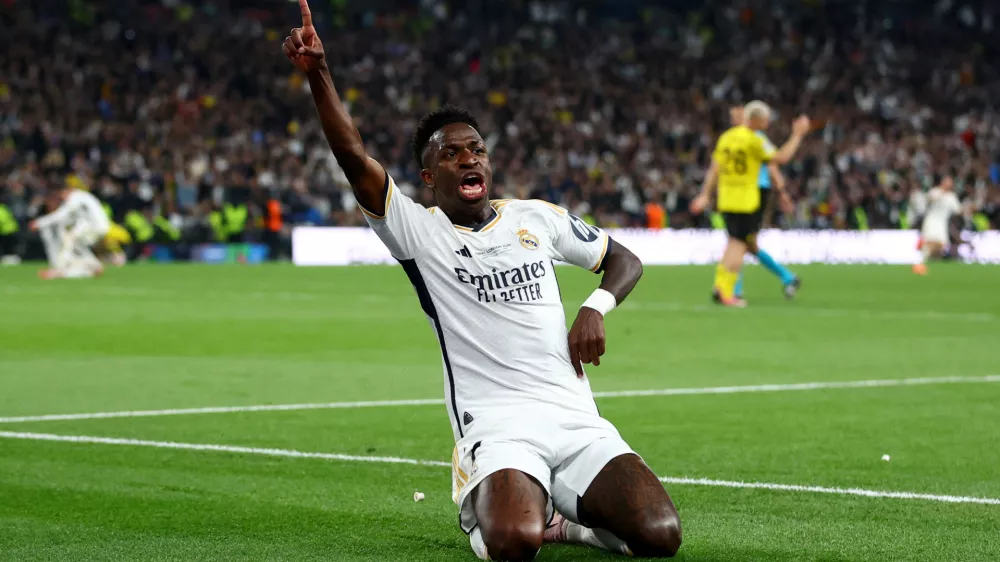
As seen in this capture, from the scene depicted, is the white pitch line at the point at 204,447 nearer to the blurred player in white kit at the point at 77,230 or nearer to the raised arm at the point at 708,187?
the raised arm at the point at 708,187

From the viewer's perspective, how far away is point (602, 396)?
1062 centimetres

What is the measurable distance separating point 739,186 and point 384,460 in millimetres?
12923

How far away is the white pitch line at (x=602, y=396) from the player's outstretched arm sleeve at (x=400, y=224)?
14.1ft

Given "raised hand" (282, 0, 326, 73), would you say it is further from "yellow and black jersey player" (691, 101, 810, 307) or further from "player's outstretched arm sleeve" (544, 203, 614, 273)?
"yellow and black jersey player" (691, 101, 810, 307)

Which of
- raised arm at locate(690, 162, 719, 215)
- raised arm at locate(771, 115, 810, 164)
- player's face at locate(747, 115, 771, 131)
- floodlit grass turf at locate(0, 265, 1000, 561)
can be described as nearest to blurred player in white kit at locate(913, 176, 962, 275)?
floodlit grass turf at locate(0, 265, 1000, 561)

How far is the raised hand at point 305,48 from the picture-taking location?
535 cm

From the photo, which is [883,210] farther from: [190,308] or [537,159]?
[190,308]

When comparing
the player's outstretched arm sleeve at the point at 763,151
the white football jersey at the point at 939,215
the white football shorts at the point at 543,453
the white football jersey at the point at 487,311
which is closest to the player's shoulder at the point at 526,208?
the white football jersey at the point at 487,311

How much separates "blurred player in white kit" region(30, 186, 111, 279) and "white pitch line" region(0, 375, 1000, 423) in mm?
20183

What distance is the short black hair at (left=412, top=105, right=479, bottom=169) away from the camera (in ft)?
19.5

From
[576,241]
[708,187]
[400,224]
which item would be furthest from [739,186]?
[400,224]

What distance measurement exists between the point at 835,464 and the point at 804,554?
7.47 feet

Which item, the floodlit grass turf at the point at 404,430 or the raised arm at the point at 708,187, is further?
the raised arm at the point at 708,187

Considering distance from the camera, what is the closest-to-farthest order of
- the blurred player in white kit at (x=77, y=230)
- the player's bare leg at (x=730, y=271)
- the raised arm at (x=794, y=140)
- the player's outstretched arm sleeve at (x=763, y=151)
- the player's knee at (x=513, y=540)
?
the player's knee at (x=513, y=540) → the raised arm at (x=794, y=140) → the player's bare leg at (x=730, y=271) → the player's outstretched arm sleeve at (x=763, y=151) → the blurred player in white kit at (x=77, y=230)
